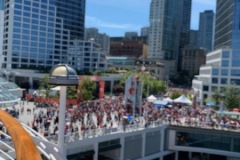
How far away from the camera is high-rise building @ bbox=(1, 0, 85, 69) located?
403 feet

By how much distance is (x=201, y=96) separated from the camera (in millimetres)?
95438

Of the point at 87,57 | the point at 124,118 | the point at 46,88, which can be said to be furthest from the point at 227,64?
the point at 124,118

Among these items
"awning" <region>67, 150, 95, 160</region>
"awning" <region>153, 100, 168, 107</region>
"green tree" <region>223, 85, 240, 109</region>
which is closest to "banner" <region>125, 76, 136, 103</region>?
"awning" <region>153, 100, 168, 107</region>

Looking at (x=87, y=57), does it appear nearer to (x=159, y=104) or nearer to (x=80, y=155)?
(x=159, y=104)

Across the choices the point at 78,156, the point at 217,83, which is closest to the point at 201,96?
the point at 217,83

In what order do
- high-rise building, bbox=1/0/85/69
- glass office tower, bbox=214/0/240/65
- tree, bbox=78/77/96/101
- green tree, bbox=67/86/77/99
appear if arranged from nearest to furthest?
1. green tree, bbox=67/86/77/99
2. tree, bbox=78/77/96/101
3. glass office tower, bbox=214/0/240/65
4. high-rise building, bbox=1/0/85/69

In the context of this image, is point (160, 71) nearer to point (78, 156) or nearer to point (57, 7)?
point (57, 7)

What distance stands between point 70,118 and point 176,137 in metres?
13.3

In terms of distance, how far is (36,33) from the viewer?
131500 mm

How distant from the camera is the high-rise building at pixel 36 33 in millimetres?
122688

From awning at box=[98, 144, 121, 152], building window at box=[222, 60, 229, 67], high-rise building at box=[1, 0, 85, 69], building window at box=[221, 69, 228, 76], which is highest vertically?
high-rise building at box=[1, 0, 85, 69]

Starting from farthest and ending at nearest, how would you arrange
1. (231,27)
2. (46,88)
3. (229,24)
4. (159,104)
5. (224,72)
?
(229,24) → (231,27) → (224,72) → (46,88) → (159,104)

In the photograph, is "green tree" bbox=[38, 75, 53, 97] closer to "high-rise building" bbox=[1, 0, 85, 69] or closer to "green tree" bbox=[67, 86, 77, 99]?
"green tree" bbox=[67, 86, 77, 99]

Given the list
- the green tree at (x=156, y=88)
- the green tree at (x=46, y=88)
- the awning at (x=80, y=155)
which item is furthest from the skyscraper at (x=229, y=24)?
the awning at (x=80, y=155)
